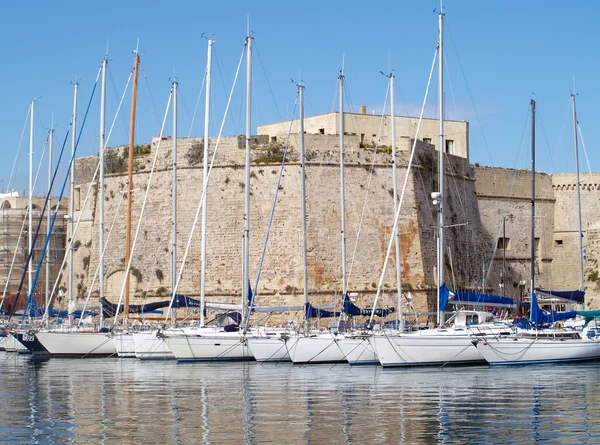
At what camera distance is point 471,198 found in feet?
127

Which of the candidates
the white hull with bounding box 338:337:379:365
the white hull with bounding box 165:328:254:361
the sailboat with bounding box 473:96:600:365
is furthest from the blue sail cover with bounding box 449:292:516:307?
the white hull with bounding box 165:328:254:361

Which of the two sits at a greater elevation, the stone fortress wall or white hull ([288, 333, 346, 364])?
the stone fortress wall

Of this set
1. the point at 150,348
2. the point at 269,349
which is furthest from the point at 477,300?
the point at 150,348

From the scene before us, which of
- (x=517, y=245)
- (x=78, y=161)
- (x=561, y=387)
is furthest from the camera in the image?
(x=517, y=245)

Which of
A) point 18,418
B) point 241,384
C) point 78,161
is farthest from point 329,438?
point 78,161

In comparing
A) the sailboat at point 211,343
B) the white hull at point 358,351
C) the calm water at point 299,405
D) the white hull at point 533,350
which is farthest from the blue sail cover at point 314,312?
the white hull at point 533,350

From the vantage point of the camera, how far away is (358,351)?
22516mm

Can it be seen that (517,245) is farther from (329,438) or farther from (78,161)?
(329,438)

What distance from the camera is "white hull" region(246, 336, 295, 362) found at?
23.2 metres

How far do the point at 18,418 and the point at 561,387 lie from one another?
29.4 feet

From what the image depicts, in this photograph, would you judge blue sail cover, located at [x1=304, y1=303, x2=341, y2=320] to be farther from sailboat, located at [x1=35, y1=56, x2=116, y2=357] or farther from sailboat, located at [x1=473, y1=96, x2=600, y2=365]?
sailboat, located at [x1=35, y1=56, x2=116, y2=357]

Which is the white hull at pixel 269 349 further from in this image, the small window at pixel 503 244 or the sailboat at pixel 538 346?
the small window at pixel 503 244

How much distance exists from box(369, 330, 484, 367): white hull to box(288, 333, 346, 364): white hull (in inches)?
54.1

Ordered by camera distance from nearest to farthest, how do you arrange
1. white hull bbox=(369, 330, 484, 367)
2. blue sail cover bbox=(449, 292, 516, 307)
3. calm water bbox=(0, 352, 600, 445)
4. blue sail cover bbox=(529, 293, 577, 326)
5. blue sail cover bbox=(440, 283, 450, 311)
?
calm water bbox=(0, 352, 600, 445) < white hull bbox=(369, 330, 484, 367) < blue sail cover bbox=(440, 283, 450, 311) < blue sail cover bbox=(529, 293, 577, 326) < blue sail cover bbox=(449, 292, 516, 307)
